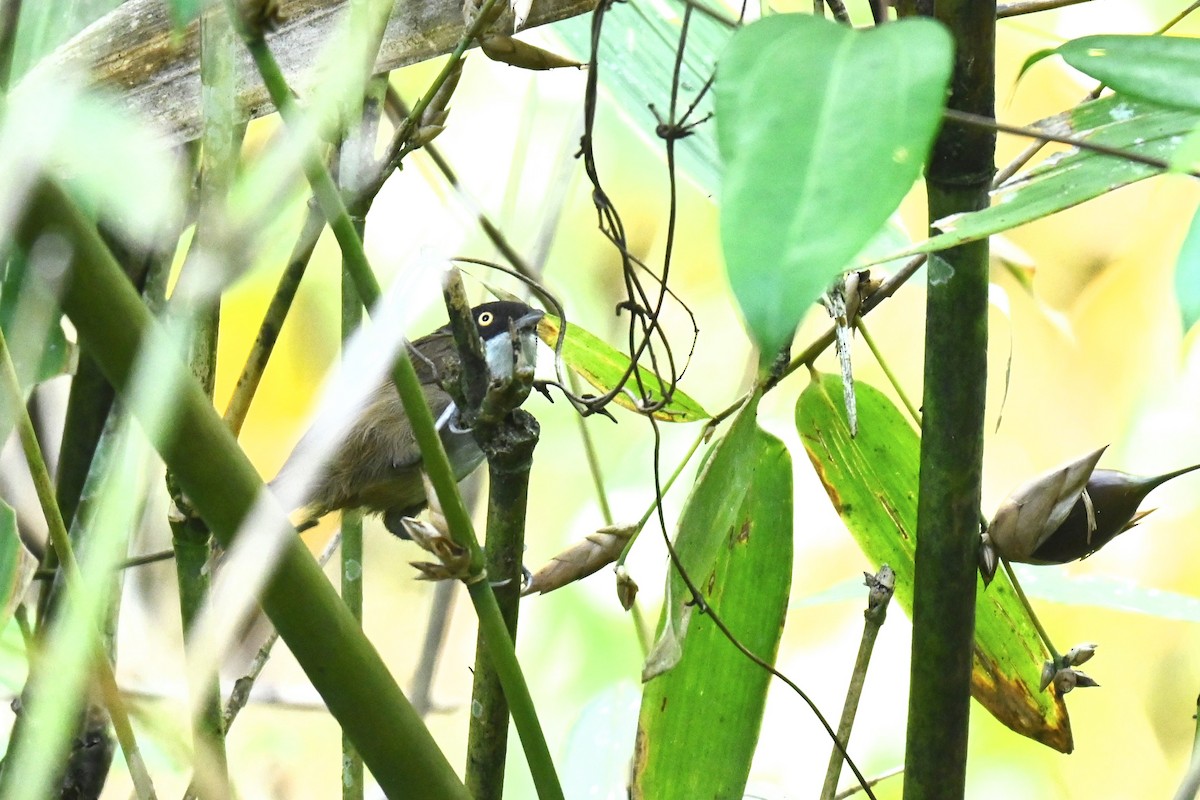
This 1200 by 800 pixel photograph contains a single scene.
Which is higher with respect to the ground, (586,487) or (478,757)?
(586,487)

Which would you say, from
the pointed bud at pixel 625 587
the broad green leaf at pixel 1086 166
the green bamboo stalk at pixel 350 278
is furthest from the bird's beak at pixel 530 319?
the broad green leaf at pixel 1086 166

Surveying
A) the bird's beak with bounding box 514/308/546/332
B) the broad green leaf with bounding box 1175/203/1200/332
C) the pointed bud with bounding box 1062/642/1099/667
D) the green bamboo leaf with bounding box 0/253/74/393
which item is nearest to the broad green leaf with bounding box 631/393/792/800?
the pointed bud with bounding box 1062/642/1099/667

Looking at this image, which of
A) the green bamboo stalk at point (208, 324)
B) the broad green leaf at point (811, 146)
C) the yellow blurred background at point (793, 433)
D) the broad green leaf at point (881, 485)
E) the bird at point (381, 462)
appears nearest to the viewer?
the broad green leaf at point (811, 146)

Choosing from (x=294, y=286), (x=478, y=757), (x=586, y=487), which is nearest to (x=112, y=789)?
(x=586, y=487)

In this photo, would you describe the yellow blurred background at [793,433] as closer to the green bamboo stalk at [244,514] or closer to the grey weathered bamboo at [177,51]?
the grey weathered bamboo at [177,51]

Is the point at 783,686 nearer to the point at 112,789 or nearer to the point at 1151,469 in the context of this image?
the point at 1151,469

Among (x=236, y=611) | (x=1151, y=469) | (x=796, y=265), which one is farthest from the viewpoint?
(x=1151, y=469)

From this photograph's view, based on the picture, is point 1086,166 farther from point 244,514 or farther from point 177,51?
point 177,51
